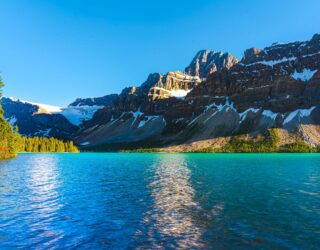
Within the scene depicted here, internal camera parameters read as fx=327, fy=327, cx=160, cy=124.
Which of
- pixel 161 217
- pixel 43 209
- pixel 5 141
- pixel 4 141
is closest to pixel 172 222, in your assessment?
pixel 161 217

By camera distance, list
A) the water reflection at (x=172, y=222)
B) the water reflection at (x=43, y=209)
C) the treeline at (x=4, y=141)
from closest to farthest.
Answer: the water reflection at (x=172, y=222) → the water reflection at (x=43, y=209) → the treeline at (x=4, y=141)

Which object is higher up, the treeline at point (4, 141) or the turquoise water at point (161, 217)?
the treeline at point (4, 141)

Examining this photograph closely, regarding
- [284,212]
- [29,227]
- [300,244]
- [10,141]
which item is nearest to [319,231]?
[300,244]

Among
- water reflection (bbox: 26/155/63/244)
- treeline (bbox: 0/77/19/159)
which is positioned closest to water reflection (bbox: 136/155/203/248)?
water reflection (bbox: 26/155/63/244)

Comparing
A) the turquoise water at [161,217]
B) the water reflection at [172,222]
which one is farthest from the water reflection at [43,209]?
the water reflection at [172,222]

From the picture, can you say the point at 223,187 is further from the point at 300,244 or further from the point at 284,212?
the point at 300,244

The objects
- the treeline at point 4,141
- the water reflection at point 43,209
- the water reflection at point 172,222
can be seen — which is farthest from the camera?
the treeline at point 4,141

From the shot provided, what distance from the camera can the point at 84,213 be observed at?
30.0 meters

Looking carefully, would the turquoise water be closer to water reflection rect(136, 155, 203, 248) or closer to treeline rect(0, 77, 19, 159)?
water reflection rect(136, 155, 203, 248)

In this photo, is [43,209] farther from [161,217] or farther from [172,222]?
[172,222]

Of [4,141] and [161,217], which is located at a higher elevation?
[4,141]

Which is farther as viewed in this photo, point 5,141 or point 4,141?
point 5,141

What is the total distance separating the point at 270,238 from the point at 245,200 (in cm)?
1377

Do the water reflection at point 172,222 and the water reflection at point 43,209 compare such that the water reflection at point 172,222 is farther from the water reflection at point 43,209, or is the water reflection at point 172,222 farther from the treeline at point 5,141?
the treeline at point 5,141
